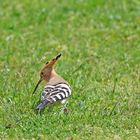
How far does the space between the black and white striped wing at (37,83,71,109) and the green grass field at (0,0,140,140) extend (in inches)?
6.2

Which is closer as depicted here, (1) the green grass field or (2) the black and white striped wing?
(1) the green grass field

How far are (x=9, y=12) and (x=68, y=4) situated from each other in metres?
1.09

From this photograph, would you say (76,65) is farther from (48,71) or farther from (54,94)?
(54,94)

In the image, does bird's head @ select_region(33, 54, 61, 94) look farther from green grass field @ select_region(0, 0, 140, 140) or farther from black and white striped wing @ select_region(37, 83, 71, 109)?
black and white striped wing @ select_region(37, 83, 71, 109)

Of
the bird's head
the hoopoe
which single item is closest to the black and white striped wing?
the hoopoe

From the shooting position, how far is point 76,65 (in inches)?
463

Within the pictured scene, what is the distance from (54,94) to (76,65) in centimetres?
300

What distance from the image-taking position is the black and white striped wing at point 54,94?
8.71 meters

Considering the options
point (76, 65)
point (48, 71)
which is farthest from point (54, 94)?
point (76, 65)

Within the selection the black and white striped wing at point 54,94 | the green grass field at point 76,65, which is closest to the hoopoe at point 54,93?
the black and white striped wing at point 54,94

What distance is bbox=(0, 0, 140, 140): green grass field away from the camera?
8.51 m

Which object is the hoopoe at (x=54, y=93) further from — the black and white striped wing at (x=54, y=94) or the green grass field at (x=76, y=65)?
the green grass field at (x=76, y=65)

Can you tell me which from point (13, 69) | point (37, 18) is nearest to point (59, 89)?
point (13, 69)

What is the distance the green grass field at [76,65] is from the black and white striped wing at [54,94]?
16cm
